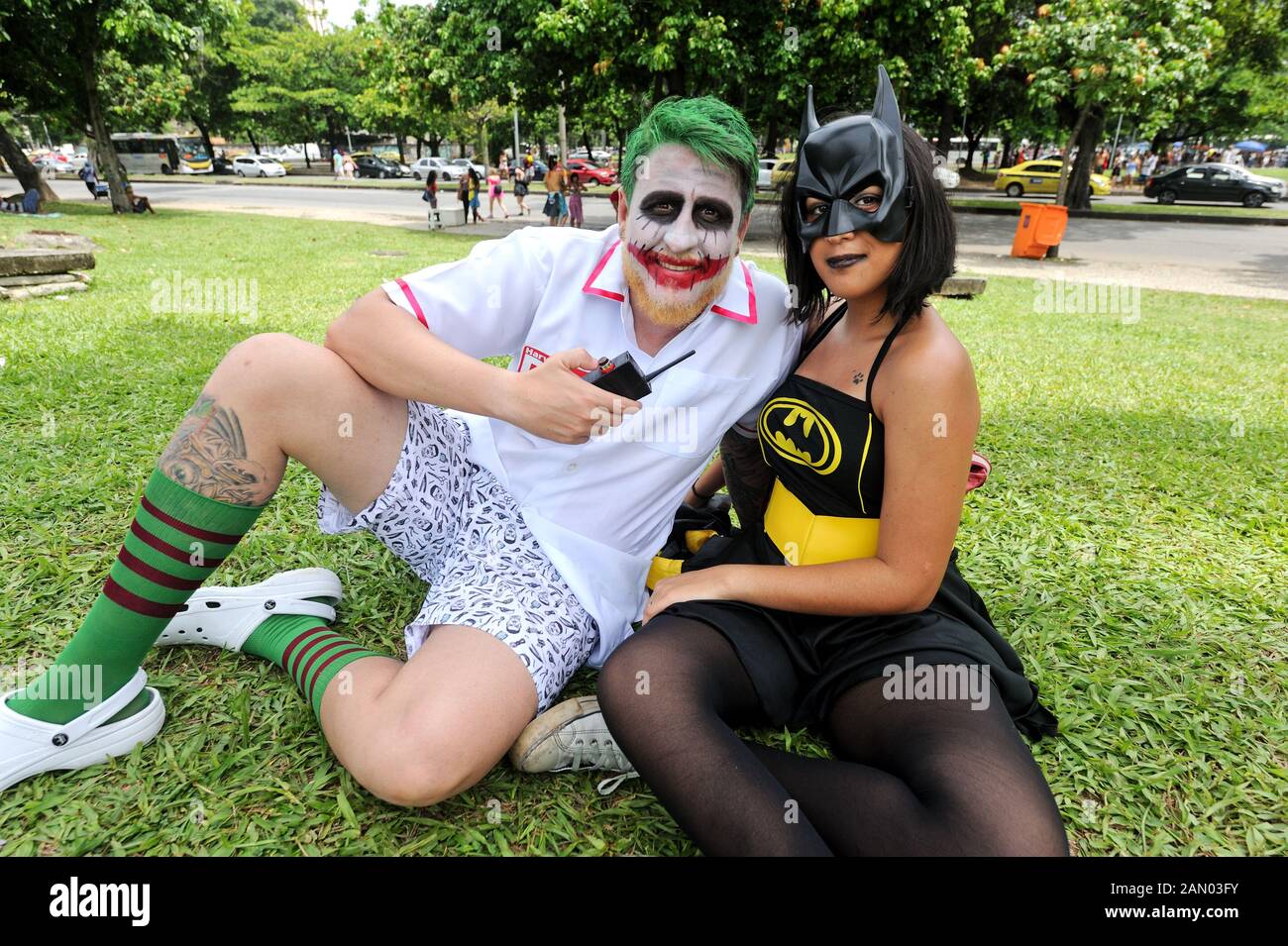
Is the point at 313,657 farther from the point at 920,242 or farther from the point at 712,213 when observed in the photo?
the point at 920,242

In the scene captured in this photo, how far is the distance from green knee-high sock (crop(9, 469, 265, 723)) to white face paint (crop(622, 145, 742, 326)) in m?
1.15

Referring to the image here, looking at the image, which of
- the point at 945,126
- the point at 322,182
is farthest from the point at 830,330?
the point at 322,182

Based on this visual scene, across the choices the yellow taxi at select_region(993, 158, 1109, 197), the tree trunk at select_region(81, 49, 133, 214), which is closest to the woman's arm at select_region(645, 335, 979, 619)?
the tree trunk at select_region(81, 49, 133, 214)

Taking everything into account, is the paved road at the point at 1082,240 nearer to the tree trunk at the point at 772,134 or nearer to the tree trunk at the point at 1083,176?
the tree trunk at the point at 772,134

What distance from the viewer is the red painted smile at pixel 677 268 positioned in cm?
207

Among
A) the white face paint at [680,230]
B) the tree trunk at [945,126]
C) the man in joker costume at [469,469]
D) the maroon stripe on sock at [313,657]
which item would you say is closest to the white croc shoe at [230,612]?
the man in joker costume at [469,469]

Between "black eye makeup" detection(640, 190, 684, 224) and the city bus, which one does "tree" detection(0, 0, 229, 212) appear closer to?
"black eye makeup" detection(640, 190, 684, 224)

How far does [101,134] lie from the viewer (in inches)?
614

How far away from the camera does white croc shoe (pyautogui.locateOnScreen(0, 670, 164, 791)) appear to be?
186cm

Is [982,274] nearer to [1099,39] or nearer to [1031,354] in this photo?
[1099,39]

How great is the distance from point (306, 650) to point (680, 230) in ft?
5.03
